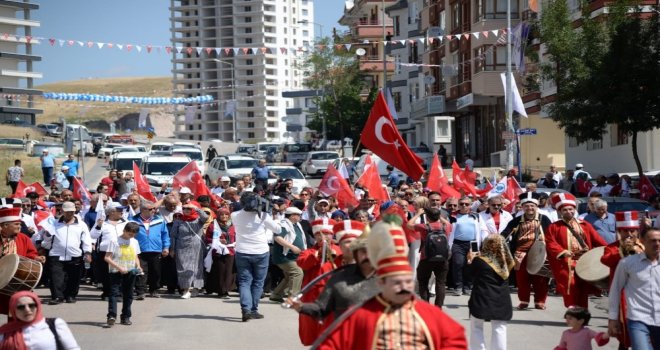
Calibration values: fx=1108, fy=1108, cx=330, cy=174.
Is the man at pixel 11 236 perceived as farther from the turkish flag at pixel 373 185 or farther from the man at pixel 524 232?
the turkish flag at pixel 373 185

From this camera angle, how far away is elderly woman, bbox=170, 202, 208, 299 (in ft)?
56.9

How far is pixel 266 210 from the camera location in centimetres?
1446

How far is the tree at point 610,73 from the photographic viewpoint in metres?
27.7

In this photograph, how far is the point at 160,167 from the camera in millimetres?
35375

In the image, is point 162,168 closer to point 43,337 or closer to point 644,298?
point 644,298

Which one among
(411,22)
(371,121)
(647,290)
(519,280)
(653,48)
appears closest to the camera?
(647,290)

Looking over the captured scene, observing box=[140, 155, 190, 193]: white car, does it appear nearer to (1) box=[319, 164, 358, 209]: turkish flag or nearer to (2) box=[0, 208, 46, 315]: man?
(1) box=[319, 164, 358, 209]: turkish flag

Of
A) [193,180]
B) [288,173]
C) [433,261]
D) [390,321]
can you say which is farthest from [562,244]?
[288,173]

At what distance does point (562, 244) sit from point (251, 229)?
4009mm

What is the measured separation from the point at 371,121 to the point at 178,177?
22.0 feet

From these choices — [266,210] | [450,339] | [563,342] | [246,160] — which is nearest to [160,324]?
[266,210]

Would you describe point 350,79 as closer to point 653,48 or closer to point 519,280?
point 653,48

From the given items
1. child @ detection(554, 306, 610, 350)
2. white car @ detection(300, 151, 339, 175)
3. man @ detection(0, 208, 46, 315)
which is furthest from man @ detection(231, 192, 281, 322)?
white car @ detection(300, 151, 339, 175)

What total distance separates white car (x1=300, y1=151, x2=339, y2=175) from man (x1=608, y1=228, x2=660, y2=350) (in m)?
42.1
